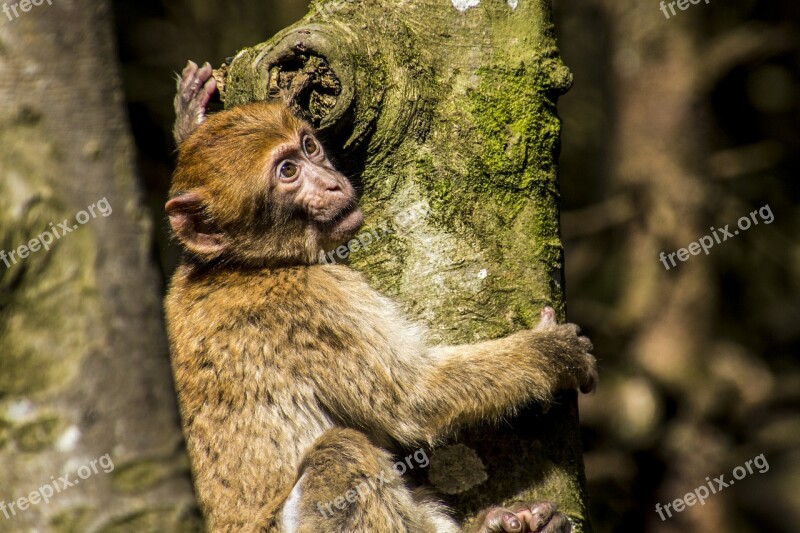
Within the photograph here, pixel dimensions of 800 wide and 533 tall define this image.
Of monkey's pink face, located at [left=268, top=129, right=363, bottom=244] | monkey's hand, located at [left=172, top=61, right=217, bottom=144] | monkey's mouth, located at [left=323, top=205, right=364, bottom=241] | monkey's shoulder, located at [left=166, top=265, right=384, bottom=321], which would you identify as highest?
monkey's hand, located at [left=172, top=61, right=217, bottom=144]

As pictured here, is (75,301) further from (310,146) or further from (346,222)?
(310,146)

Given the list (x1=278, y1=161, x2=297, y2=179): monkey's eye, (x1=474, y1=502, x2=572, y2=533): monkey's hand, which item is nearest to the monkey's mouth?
(x1=278, y1=161, x2=297, y2=179): monkey's eye

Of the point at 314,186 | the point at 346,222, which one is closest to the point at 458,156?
the point at 346,222

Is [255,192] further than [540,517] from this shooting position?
Yes

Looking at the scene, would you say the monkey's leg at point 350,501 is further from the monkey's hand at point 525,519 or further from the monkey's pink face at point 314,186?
the monkey's pink face at point 314,186

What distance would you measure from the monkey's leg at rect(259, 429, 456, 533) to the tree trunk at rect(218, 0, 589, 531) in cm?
18

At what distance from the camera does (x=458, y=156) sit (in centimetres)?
464

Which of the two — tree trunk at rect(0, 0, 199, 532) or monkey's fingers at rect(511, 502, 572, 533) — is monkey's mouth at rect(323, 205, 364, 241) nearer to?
monkey's fingers at rect(511, 502, 572, 533)

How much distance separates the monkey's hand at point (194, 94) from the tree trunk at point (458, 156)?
1.24 metres

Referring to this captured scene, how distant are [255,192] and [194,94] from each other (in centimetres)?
111

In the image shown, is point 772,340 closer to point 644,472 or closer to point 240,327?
point 644,472

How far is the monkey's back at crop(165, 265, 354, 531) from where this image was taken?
4.73 metres

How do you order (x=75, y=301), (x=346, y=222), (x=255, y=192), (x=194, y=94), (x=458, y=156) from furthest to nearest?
(x=194, y=94)
(x=255, y=192)
(x=346, y=222)
(x=458, y=156)
(x=75, y=301)

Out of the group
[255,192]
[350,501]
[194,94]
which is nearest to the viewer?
[350,501]
